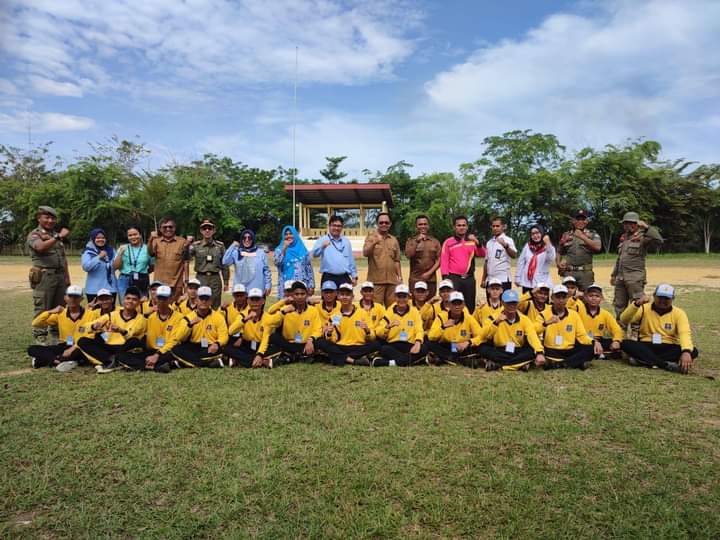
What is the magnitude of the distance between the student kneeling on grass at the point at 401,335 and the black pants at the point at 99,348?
10.2ft

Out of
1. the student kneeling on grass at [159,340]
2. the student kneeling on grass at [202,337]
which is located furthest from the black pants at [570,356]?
the student kneeling on grass at [159,340]

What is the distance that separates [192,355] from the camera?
613cm

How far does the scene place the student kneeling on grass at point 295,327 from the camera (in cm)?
642

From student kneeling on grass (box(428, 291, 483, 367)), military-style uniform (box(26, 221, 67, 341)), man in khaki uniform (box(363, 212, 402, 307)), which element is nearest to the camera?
student kneeling on grass (box(428, 291, 483, 367))

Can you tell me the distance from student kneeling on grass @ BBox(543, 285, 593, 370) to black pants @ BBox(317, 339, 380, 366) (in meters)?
2.17

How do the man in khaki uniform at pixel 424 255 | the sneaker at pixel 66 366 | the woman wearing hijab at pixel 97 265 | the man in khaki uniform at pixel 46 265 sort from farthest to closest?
the man in khaki uniform at pixel 424 255, the woman wearing hijab at pixel 97 265, the man in khaki uniform at pixel 46 265, the sneaker at pixel 66 366

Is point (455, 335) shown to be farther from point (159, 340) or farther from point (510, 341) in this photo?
point (159, 340)

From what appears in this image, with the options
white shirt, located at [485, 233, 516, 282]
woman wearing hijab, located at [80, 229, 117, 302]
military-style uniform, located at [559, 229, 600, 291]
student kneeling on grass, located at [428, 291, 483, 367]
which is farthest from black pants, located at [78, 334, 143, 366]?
military-style uniform, located at [559, 229, 600, 291]

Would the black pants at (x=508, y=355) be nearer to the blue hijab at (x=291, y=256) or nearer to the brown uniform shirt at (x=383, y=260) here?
the brown uniform shirt at (x=383, y=260)

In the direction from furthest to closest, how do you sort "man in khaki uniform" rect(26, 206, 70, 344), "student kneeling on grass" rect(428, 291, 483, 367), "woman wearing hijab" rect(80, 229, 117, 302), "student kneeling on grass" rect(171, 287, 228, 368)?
1. "woman wearing hijab" rect(80, 229, 117, 302)
2. "man in khaki uniform" rect(26, 206, 70, 344)
3. "student kneeling on grass" rect(428, 291, 483, 367)
4. "student kneeling on grass" rect(171, 287, 228, 368)

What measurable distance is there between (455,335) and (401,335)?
0.70 meters

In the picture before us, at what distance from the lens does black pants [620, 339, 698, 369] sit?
599 centimetres

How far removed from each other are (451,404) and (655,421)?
1.75 m

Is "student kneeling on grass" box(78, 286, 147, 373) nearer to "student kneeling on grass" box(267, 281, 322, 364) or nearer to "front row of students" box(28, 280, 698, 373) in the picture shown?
"front row of students" box(28, 280, 698, 373)
